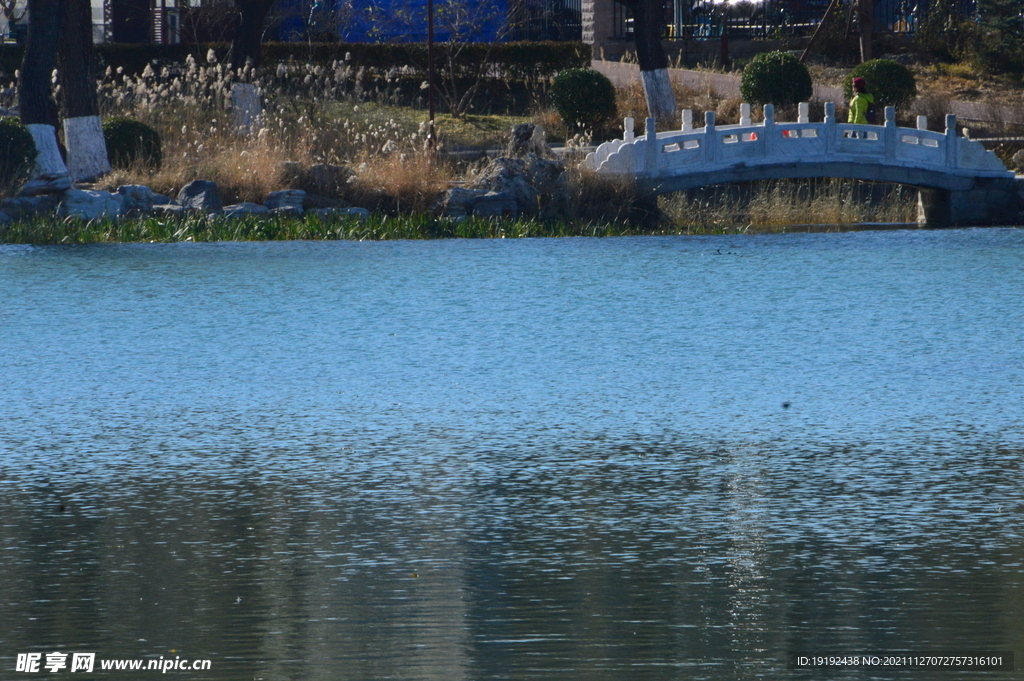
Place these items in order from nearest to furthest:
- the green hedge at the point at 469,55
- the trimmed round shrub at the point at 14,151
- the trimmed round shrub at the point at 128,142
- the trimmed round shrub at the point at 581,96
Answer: the trimmed round shrub at the point at 14,151 < the trimmed round shrub at the point at 128,142 < the trimmed round shrub at the point at 581,96 < the green hedge at the point at 469,55

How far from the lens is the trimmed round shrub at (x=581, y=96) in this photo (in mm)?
30500

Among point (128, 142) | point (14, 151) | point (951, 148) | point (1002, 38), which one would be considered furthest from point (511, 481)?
point (1002, 38)

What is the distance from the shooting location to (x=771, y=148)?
74.4 ft

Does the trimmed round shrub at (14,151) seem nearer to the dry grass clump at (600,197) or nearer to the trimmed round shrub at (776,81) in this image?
the dry grass clump at (600,197)

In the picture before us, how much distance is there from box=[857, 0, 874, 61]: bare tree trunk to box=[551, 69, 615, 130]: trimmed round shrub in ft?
24.7

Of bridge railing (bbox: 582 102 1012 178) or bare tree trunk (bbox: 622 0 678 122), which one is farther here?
bare tree trunk (bbox: 622 0 678 122)

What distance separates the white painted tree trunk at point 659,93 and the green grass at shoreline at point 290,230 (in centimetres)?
1055

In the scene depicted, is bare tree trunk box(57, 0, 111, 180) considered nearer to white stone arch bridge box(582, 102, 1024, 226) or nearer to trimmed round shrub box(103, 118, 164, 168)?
trimmed round shrub box(103, 118, 164, 168)

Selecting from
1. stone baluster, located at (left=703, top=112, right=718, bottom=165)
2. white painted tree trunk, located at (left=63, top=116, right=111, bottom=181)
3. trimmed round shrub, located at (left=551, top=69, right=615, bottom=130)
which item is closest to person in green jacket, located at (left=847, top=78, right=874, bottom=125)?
stone baluster, located at (left=703, top=112, right=718, bottom=165)

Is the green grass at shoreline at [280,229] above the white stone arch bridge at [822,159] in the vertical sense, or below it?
below

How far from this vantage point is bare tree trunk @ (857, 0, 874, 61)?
34.6m

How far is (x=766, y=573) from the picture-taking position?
5105 mm
